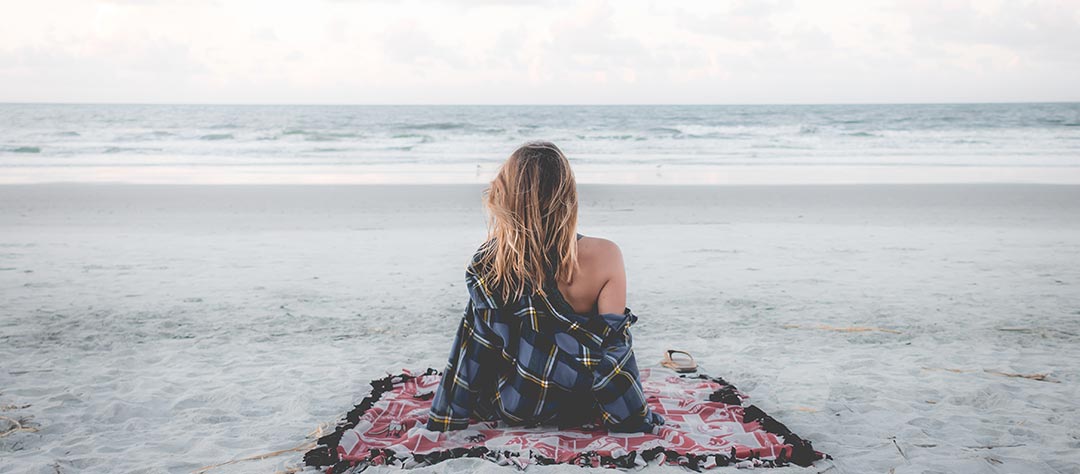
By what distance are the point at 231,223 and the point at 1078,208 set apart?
38.5 ft

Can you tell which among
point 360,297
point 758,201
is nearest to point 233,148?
point 758,201

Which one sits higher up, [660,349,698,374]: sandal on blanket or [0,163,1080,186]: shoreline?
[0,163,1080,186]: shoreline

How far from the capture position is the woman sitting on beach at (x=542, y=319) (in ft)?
10.9

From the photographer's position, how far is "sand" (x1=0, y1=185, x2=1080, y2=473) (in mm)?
3559

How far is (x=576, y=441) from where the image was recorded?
11.0 feet

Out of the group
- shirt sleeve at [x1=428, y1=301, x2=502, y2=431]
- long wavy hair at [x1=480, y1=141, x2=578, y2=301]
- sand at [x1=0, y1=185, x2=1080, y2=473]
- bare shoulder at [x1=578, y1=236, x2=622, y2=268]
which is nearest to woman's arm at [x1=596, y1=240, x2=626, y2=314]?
bare shoulder at [x1=578, y1=236, x2=622, y2=268]

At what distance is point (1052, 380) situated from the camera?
170 inches

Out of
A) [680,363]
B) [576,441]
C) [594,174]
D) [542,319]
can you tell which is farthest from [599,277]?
[594,174]

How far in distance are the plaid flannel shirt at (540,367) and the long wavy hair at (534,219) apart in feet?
0.29

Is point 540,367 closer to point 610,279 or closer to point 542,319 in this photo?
point 542,319

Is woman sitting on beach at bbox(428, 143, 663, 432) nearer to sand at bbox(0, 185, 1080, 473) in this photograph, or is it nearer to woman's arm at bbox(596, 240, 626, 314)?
woman's arm at bbox(596, 240, 626, 314)

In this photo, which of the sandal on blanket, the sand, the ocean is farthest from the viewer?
the ocean

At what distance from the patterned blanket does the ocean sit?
40.4 ft

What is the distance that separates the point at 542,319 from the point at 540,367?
0.20m
